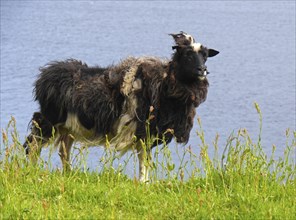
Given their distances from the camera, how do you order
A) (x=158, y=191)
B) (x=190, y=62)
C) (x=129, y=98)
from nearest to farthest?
1. (x=158, y=191)
2. (x=190, y=62)
3. (x=129, y=98)

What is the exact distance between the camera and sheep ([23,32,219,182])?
33.9ft

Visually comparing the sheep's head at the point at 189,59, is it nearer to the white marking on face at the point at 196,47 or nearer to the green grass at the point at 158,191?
the white marking on face at the point at 196,47

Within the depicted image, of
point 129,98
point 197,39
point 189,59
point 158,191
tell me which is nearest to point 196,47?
point 189,59

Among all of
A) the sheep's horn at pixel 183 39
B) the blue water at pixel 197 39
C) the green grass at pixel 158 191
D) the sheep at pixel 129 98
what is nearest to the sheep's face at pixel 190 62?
the sheep at pixel 129 98

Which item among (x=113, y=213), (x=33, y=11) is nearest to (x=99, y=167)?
(x=113, y=213)

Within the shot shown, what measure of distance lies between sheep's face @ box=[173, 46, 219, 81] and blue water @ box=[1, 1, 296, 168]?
1455 millimetres

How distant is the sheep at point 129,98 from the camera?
10328mm

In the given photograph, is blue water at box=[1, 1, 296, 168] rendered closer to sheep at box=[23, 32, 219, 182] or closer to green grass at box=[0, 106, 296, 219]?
sheep at box=[23, 32, 219, 182]

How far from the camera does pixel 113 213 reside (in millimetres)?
6973

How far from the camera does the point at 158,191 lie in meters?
7.95

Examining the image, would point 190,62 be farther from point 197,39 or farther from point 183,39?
point 197,39

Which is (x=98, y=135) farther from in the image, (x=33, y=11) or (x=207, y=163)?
(x=33, y=11)

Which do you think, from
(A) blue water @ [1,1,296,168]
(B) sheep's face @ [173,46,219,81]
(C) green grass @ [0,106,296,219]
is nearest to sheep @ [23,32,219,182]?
(B) sheep's face @ [173,46,219,81]

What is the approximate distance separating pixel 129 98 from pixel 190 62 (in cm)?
83
